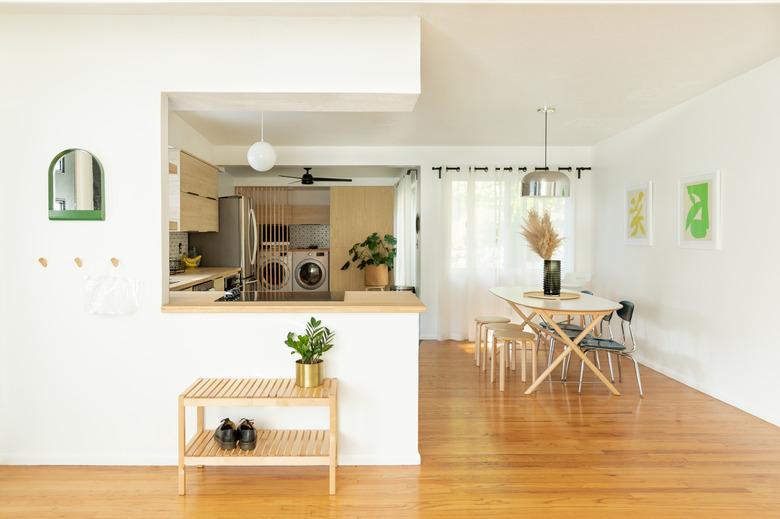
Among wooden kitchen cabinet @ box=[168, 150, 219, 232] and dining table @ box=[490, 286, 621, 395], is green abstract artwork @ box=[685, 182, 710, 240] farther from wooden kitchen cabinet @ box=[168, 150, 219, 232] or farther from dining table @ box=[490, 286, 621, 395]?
wooden kitchen cabinet @ box=[168, 150, 219, 232]

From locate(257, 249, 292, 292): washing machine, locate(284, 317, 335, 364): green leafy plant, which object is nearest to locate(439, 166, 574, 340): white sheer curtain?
locate(257, 249, 292, 292): washing machine

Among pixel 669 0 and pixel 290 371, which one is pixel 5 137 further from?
pixel 669 0

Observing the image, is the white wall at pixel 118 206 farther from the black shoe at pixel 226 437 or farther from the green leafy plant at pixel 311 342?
the black shoe at pixel 226 437

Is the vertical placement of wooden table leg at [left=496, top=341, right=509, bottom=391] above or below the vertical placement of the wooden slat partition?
below

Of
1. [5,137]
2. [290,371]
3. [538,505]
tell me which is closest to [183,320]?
[290,371]

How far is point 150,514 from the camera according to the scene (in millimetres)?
2441

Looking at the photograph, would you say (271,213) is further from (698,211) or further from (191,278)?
(698,211)

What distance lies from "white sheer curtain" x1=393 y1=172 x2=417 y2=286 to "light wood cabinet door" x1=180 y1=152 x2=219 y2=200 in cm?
273

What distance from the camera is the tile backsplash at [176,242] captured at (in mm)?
5728

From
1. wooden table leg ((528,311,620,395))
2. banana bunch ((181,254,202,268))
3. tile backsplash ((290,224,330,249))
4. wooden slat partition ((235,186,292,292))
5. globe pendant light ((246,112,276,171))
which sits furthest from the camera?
tile backsplash ((290,224,330,249))

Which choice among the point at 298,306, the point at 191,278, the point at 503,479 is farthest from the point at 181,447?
the point at 191,278

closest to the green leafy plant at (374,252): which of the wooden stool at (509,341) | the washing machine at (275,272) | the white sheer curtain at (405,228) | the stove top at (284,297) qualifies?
the white sheer curtain at (405,228)

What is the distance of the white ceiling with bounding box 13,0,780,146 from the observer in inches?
108

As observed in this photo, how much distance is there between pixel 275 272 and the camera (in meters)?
8.78
